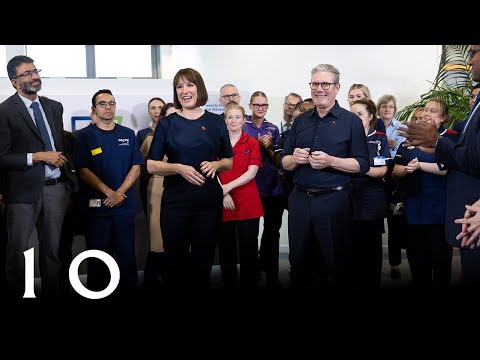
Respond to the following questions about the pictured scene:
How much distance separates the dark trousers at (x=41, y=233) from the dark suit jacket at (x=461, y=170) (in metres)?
2.30

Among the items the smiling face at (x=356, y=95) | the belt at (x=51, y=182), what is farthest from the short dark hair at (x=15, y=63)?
the smiling face at (x=356, y=95)

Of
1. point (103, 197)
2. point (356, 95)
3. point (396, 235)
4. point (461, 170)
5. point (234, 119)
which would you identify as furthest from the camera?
point (396, 235)

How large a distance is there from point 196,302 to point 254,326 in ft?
1.44

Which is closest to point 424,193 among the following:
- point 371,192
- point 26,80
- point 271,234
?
point 371,192

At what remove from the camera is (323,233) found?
373cm

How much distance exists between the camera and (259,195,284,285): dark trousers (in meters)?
5.09

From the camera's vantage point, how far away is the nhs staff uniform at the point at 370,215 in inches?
174

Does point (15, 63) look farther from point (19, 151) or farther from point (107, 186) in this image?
point (107, 186)

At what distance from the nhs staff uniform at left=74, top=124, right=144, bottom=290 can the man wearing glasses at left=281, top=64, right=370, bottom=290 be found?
1.15 meters

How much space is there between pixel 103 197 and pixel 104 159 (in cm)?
24

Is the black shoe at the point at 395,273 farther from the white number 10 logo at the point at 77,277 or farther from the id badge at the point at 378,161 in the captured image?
the white number 10 logo at the point at 77,277
